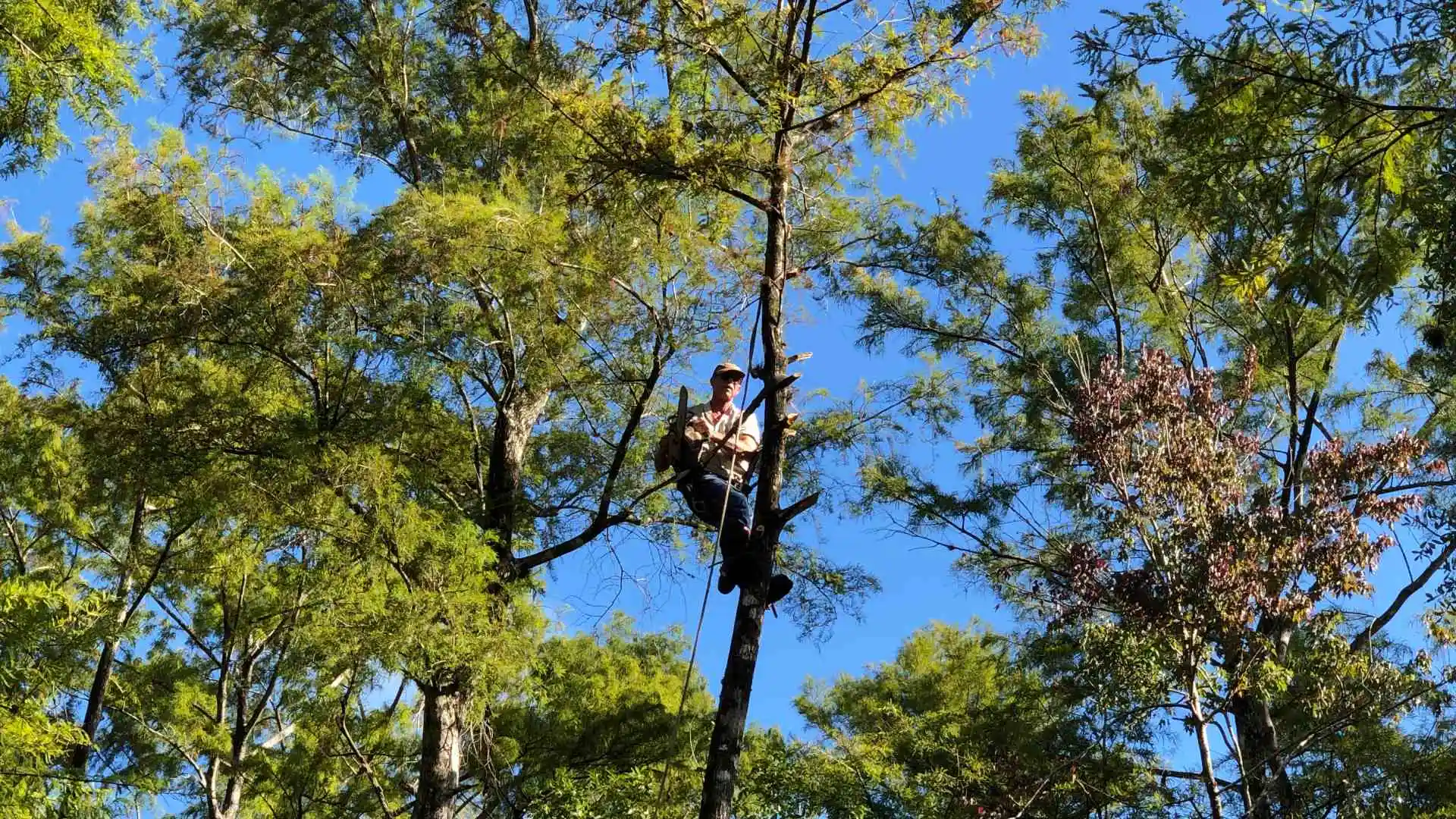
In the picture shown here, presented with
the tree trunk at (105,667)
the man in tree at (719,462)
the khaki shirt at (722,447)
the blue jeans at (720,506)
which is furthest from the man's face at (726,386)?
the tree trunk at (105,667)

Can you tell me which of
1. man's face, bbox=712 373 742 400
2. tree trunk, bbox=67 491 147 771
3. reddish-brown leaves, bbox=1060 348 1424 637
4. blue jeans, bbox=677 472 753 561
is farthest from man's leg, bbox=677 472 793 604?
tree trunk, bbox=67 491 147 771

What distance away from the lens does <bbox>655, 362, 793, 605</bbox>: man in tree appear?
6055mm

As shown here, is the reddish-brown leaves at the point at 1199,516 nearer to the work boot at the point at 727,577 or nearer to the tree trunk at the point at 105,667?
the work boot at the point at 727,577

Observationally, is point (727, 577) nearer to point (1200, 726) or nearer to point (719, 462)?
point (719, 462)

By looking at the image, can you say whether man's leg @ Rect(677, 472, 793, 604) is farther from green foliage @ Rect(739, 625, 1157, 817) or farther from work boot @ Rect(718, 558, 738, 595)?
green foliage @ Rect(739, 625, 1157, 817)

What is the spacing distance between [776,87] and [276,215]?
5.45 meters

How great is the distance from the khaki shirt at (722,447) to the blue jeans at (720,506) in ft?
0.22

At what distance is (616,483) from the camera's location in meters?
10.1

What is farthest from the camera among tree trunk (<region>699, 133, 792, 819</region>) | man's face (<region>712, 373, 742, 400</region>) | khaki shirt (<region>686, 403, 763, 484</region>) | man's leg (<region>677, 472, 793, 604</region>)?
man's face (<region>712, 373, 742, 400</region>)

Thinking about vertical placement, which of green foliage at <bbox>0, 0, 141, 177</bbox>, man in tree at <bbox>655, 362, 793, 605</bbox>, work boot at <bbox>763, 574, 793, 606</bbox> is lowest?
work boot at <bbox>763, 574, 793, 606</bbox>

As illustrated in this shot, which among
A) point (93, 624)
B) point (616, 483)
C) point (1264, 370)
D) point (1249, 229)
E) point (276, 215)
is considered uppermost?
point (1264, 370)

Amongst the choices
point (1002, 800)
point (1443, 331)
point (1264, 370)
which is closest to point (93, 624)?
point (1002, 800)

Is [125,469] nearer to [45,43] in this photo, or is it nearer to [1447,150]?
[45,43]

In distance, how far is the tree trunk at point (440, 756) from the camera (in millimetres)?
8398
